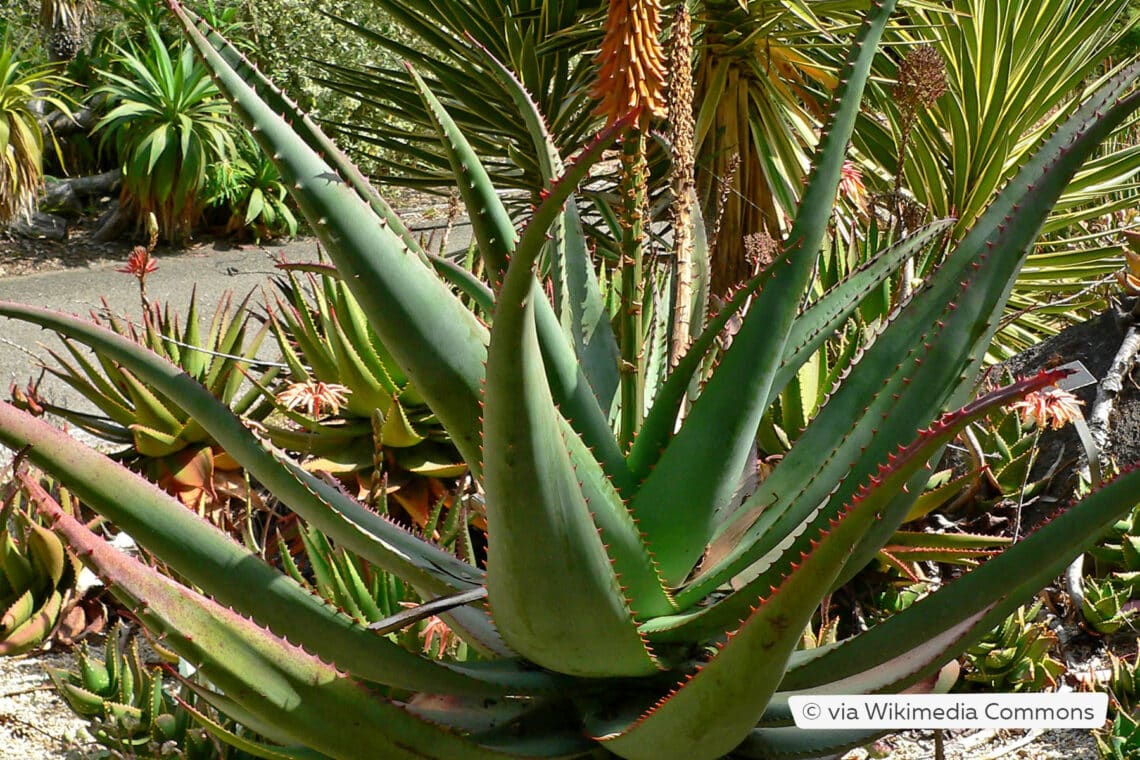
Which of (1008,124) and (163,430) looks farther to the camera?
(1008,124)

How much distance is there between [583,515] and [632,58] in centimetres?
52

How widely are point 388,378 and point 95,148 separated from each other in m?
10.6

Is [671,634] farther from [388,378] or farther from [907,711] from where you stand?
[388,378]

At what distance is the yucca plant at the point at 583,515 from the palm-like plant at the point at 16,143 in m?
9.18

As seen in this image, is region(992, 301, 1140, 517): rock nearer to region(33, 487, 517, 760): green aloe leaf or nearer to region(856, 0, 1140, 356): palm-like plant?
region(856, 0, 1140, 356): palm-like plant

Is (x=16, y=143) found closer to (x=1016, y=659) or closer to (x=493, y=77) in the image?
(x=493, y=77)

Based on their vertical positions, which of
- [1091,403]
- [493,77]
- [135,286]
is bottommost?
[135,286]

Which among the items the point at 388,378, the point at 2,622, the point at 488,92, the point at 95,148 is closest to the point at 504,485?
the point at 388,378

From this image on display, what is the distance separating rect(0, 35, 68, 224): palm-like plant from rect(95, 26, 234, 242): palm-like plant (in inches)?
24.7

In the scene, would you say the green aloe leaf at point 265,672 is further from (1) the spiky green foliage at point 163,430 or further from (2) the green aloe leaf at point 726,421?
(1) the spiky green foliage at point 163,430

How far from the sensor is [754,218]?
14.2 feet

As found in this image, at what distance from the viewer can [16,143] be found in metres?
9.34

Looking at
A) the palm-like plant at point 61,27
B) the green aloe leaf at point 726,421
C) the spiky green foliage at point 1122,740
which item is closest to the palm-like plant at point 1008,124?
the spiky green foliage at point 1122,740

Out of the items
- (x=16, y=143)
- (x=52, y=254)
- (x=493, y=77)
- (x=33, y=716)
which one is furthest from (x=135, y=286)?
(x=33, y=716)
